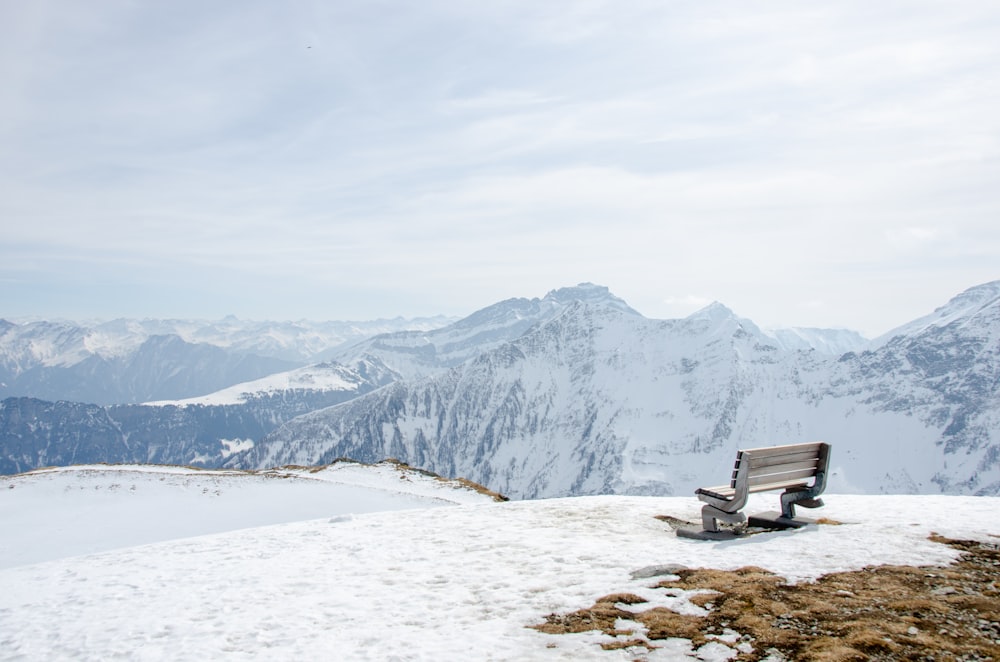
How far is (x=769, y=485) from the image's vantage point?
49.9ft

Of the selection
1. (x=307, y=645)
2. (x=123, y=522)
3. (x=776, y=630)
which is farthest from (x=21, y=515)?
(x=776, y=630)

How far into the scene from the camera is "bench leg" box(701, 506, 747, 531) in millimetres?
14906

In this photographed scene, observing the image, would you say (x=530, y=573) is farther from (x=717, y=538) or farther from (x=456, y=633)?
(x=717, y=538)

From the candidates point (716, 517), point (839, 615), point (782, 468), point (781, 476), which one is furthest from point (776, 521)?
point (839, 615)

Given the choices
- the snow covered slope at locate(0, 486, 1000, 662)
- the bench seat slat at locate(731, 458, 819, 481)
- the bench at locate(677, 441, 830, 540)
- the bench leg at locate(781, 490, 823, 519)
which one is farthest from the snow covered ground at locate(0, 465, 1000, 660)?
the bench seat slat at locate(731, 458, 819, 481)

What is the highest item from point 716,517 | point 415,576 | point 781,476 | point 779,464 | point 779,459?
point 779,459

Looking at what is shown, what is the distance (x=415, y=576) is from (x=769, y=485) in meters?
8.69

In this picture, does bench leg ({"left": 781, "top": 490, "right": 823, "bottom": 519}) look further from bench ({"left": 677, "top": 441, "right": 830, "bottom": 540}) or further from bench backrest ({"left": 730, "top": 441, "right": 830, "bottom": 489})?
bench backrest ({"left": 730, "top": 441, "right": 830, "bottom": 489})

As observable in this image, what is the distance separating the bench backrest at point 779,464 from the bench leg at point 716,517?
724 millimetres

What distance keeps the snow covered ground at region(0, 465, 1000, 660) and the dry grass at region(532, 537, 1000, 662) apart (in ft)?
1.49

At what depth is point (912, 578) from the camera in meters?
11.3

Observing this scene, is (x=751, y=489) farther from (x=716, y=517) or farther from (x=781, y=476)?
(x=781, y=476)

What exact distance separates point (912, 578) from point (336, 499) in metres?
27.5

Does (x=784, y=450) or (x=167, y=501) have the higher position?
(x=784, y=450)
